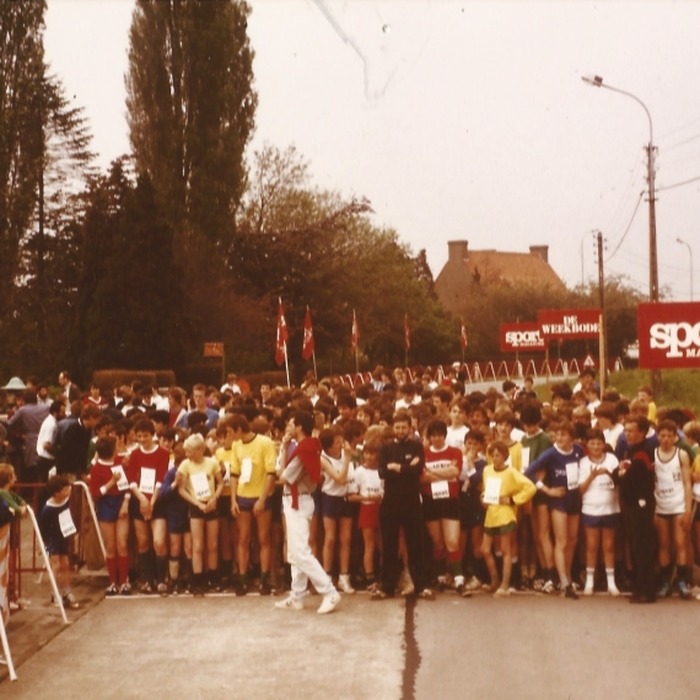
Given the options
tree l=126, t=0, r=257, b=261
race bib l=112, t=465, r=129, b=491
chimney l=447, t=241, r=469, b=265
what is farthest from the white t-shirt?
chimney l=447, t=241, r=469, b=265

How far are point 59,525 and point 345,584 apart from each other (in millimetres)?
2807

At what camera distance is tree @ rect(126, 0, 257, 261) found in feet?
174

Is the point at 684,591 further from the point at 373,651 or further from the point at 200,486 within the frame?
the point at 200,486

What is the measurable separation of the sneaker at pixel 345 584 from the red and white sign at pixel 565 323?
35.3m

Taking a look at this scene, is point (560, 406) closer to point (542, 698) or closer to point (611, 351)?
point (542, 698)

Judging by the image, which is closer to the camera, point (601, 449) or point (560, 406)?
point (601, 449)

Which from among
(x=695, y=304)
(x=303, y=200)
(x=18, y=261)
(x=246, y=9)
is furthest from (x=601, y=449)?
(x=303, y=200)

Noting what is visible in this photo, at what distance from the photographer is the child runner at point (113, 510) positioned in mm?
12438

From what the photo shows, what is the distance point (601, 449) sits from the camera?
1199 cm

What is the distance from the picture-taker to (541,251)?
13650cm

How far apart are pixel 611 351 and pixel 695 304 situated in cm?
6546


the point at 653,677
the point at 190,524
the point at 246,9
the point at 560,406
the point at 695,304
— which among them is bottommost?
the point at 653,677

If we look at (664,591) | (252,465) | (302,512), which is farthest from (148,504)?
(664,591)

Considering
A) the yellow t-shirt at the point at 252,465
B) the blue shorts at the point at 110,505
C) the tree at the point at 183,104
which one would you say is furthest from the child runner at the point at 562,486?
the tree at the point at 183,104
